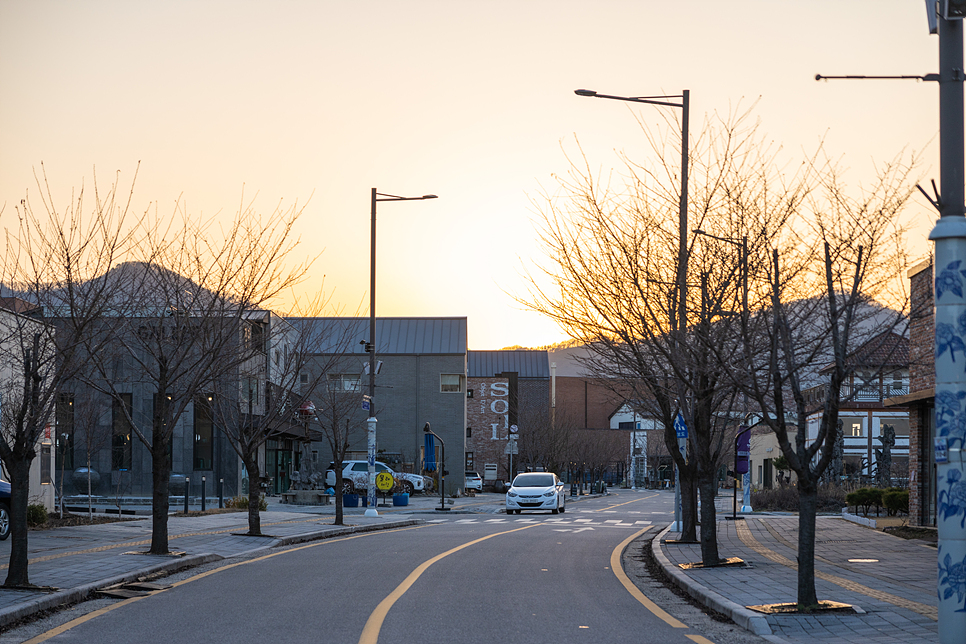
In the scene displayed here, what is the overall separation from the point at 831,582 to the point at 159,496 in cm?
1027

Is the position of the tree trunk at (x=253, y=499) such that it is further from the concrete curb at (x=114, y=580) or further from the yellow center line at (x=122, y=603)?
the yellow center line at (x=122, y=603)

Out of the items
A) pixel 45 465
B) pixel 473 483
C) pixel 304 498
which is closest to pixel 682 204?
pixel 45 465

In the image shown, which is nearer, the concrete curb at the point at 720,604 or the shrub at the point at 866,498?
the concrete curb at the point at 720,604

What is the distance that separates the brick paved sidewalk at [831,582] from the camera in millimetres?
9023

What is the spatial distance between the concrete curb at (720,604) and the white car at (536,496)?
69.3ft

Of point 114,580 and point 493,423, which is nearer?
point 114,580

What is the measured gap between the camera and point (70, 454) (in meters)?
40.2

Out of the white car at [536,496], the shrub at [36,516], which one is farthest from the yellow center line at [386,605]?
the white car at [536,496]

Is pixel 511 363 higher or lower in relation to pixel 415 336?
lower

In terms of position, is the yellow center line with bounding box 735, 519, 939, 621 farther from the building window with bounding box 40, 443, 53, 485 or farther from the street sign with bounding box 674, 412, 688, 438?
the building window with bounding box 40, 443, 53, 485

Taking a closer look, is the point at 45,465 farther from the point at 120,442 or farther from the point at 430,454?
the point at 430,454

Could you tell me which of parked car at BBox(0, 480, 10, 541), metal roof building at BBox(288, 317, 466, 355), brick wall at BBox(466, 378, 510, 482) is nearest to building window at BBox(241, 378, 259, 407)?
parked car at BBox(0, 480, 10, 541)

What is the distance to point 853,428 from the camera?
58.2m

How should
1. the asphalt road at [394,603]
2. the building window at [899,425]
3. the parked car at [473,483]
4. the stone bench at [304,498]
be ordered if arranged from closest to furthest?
the asphalt road at [394,603]
the stone bench at [304,498]
the building window at [899,425]
the parked car at [473,483]
